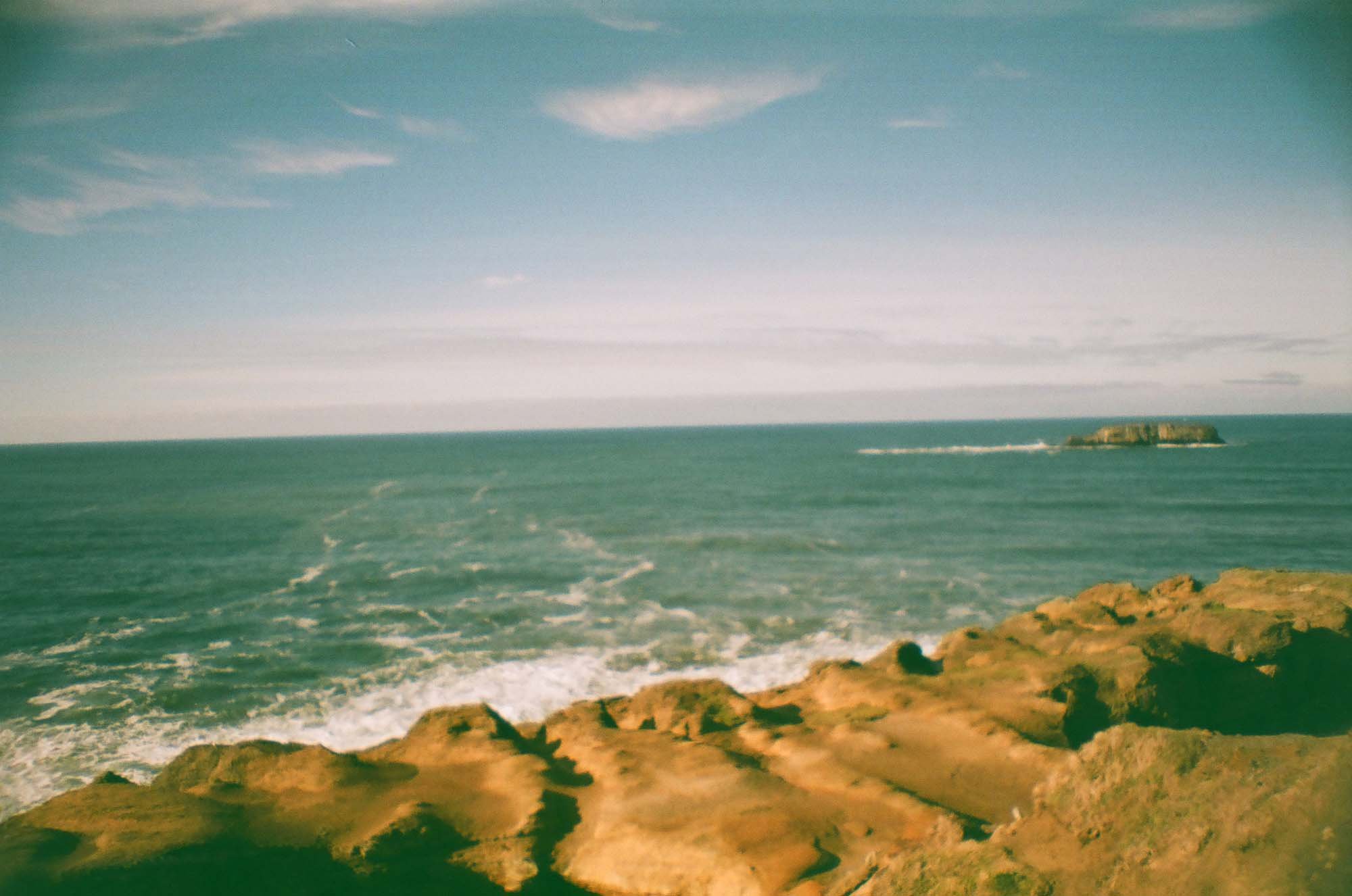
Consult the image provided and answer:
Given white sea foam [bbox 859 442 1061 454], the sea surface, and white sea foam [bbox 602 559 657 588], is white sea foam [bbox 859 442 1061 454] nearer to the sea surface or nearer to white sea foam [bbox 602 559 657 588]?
the sea surface

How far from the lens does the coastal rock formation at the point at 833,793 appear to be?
572 cm

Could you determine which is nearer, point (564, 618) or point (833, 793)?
point (833, 793)

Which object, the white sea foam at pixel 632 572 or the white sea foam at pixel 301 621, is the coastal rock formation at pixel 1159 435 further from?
the white sea foam at pixel 301 621

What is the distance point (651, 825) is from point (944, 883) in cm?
369

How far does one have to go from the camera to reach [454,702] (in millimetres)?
17875

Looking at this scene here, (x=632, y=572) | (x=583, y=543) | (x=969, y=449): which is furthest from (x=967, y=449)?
(x=632, y=572)

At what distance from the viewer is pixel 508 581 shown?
30.7 meters

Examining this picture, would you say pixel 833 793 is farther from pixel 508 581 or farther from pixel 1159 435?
pixel 1159 435

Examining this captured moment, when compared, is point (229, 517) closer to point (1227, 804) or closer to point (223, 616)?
point (223, 616)

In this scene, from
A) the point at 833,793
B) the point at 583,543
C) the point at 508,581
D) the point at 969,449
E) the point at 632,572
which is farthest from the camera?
the point at 969,449

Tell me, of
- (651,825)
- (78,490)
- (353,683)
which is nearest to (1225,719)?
(651,825)

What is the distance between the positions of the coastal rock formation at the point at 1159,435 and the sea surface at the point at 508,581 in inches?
1481

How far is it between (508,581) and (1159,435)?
11147 cm

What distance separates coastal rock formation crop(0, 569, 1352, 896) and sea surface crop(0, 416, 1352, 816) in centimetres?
674
